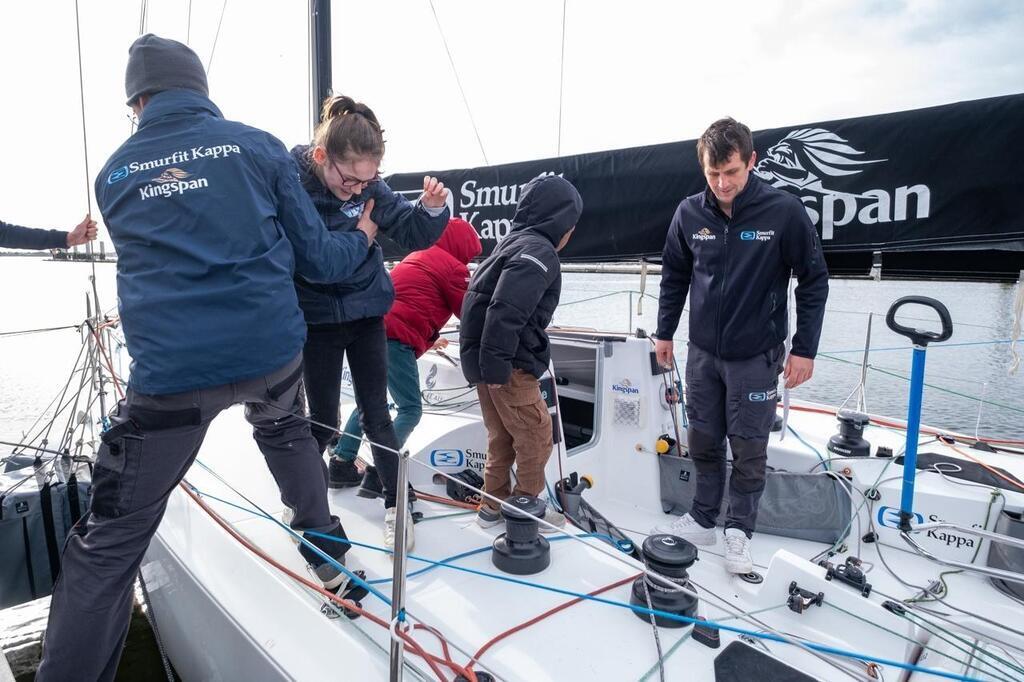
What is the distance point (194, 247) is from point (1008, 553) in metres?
2.63

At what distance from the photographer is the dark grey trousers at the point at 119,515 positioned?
4.23 feet

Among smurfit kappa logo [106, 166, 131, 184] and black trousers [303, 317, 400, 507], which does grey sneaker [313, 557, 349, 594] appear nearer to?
black trousers [303, 317, 400, 507]

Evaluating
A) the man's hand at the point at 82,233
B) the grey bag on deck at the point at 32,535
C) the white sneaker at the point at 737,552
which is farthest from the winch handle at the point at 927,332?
the grey bag on deck at the point at 32,535

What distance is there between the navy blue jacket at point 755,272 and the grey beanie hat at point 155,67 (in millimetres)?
1712

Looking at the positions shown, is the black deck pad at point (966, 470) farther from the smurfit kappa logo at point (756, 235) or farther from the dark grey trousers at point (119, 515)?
the dark grey trousers at point (119, 515)

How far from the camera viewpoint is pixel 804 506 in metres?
2.48

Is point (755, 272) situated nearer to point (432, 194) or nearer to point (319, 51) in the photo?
point (432, 194)

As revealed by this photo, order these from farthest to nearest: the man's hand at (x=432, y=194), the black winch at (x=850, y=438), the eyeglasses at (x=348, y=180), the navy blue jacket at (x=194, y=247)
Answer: the black winch at (x=850, y=438) → the man's hand at (x=432, y=194) → the eyeglasses at (x=348, y=180) → the navy blue jacket at (x=194, y=247)

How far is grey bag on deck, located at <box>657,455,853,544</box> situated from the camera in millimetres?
2441

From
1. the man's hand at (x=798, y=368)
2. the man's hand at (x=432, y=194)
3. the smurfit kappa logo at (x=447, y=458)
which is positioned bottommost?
the smurfit kappa logo at (x=447, y=458)

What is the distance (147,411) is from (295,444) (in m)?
0.37

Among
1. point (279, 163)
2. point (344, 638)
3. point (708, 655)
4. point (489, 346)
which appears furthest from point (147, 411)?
point (708, 655)

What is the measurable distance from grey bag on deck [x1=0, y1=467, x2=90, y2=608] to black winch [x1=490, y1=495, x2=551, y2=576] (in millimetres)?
1861

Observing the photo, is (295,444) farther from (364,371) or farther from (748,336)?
(748,336)
